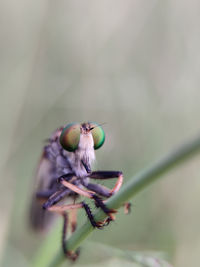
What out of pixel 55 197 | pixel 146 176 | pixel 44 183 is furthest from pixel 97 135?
pixel 146 176

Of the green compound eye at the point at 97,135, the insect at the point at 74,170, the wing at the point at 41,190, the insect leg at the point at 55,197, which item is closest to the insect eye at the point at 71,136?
the insect at the point at 74,170

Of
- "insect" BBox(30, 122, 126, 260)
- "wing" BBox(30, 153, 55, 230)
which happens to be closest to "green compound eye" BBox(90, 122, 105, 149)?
"insect" BBox(30, 122, 126, 260)

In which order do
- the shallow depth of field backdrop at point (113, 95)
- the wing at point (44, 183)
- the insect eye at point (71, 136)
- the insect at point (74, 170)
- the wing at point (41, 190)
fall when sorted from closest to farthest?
the insect at point (74, 170), the insect eye at point (71, 136), the wing at point (44, 183), the wing at point (41, 190), the shallow depth of field backdrop at point (113, 95)

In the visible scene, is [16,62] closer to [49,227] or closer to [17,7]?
[17,7]

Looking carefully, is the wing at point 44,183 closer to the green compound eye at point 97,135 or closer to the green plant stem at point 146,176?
the green compound eye at point 97,135

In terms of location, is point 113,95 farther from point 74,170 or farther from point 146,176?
point 146,176

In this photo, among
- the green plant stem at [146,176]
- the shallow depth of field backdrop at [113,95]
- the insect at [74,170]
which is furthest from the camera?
the shallow depth of field backdrop at [113,95]

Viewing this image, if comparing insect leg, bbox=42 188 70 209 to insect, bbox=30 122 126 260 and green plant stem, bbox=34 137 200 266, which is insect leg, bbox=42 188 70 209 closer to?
insect, bbox=30 122 126 260
